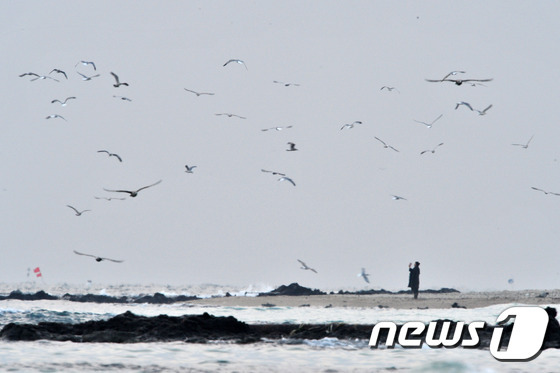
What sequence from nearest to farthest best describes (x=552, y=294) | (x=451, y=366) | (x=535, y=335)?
(x=451, y=366), (x=535, y=335), (x=552, y=294)

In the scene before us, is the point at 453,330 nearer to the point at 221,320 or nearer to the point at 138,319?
the point at 221,320

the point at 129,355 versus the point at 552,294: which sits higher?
the point at 552,294

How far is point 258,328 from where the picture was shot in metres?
33.5

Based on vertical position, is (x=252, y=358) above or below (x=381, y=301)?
below

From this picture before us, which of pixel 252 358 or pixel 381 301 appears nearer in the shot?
pixel 252 358

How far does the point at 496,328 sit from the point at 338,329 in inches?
185

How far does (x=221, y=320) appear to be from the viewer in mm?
31812

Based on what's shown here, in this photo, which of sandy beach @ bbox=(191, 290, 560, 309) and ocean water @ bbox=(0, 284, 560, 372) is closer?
ocean water @ bbox=(0, 284, 560, 372)

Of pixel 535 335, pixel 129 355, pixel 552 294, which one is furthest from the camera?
pixel 552 294

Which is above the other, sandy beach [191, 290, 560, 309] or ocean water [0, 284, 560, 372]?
sandy beach [191, 290, 560, 309]

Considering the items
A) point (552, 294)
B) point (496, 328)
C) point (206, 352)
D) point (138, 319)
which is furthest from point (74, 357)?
point (552, 294)

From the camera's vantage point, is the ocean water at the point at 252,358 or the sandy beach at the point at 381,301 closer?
the ocean water at the point at 252,358

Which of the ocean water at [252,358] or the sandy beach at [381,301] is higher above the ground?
the sandy beach at [381,301]

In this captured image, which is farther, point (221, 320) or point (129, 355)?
point (221, 320)
